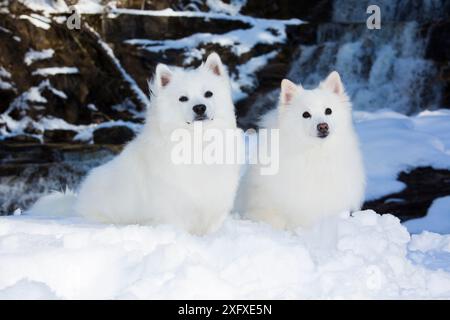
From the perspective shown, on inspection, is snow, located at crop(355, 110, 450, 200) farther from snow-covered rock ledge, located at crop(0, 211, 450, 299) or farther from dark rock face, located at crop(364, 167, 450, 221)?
snow-covered rock ledge, located at crop(0, 211, 450, 299)

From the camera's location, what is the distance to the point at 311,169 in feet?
15.9

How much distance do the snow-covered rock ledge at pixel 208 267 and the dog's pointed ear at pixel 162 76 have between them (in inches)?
51.7

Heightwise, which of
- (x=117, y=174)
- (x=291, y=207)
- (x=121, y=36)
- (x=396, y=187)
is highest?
(x=121, y=36)

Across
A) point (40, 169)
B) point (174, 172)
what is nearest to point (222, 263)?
point (174, 172)

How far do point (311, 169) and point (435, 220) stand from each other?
2.92 m

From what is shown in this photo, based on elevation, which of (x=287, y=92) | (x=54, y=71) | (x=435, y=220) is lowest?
(x=435, y=220)

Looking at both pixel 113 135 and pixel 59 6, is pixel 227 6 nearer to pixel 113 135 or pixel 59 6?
pixel 59 6

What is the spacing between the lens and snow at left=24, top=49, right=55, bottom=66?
17.1m

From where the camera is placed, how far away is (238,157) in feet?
14.9

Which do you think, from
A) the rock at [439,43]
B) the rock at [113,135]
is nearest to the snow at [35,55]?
the rock at [113,135]
